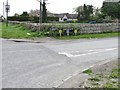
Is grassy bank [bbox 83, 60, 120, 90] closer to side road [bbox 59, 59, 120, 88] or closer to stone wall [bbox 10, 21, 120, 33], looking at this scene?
side road [bbox 59, 59, 120, 88]

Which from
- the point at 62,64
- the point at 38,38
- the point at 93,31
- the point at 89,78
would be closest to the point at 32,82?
the point at 89,78

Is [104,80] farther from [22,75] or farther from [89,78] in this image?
[22,75]

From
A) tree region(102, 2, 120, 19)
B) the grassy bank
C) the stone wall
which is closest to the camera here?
the grassy bank

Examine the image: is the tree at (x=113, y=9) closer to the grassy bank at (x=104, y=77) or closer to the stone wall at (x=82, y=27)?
the stone wall at (x=82, y=27)

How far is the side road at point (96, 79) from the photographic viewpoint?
852 centimetres

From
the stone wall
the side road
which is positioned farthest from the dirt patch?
the stone wall

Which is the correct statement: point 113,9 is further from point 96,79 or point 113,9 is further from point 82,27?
point 96,79

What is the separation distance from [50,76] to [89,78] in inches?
58.4

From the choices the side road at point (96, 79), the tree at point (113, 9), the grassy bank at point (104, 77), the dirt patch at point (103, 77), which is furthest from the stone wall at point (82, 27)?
the tree at point (113, 9)

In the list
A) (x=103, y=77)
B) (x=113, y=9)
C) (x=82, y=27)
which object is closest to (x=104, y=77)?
(x=103, y=77)

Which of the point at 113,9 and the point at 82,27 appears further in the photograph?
the point at 113,9

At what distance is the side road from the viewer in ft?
28.0

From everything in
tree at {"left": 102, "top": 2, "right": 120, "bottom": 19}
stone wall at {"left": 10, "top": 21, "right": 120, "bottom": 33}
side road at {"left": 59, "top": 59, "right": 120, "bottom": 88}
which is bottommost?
side road at {"left": 59, "top": 59, "right": 120, "bottom": 88}

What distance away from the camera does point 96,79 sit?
9.30 metres
